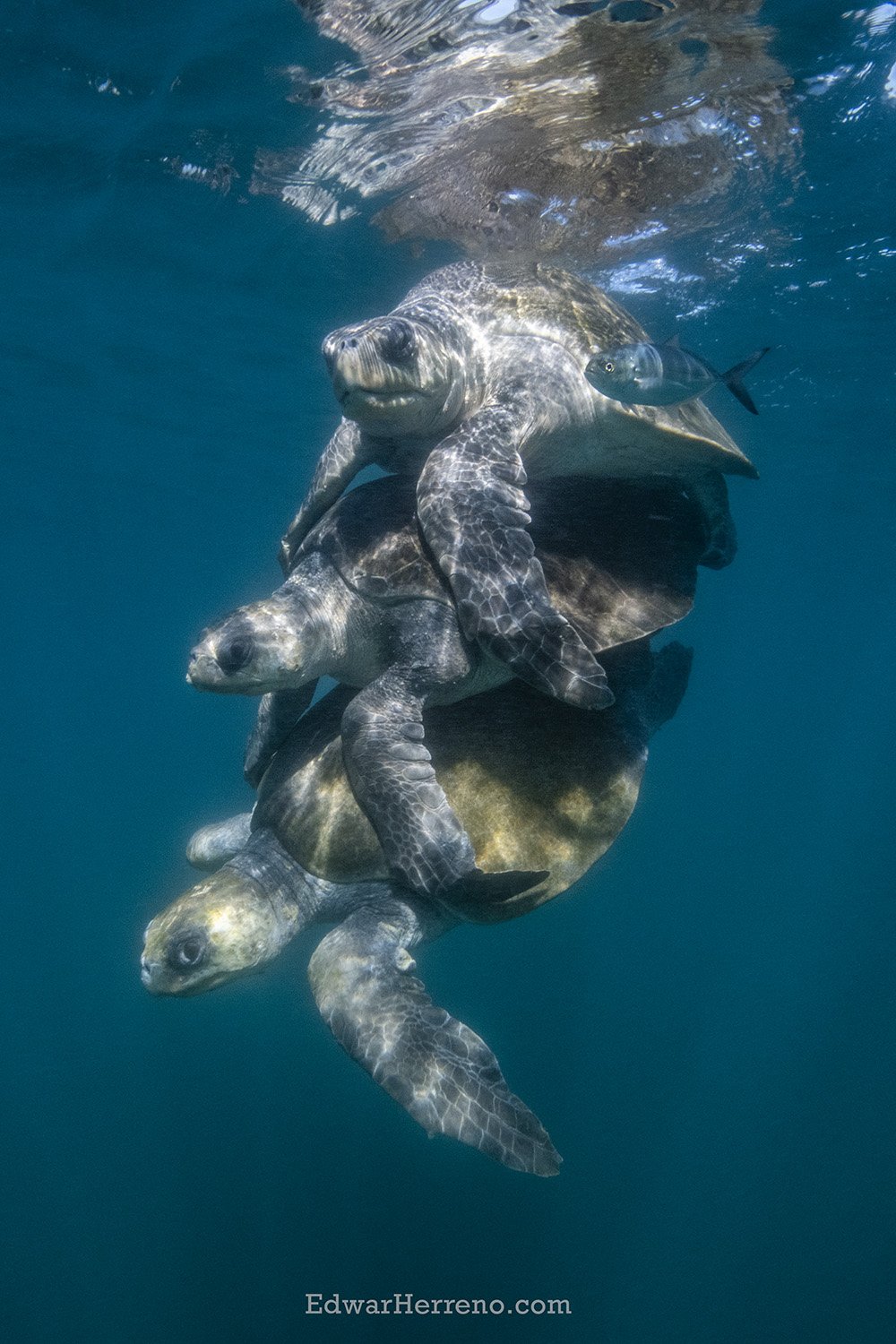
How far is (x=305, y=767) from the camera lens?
528 cm

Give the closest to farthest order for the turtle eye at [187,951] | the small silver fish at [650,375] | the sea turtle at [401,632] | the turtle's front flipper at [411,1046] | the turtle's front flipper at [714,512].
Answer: the turtle's front flipper at [411,1046]
the sea turtle at [401,632]
the small silver fish at [650,375]
the turtle eye at [187,951]
the turtle's front flipper at [714,512]

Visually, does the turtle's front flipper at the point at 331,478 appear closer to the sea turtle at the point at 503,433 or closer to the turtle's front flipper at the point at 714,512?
the sea turtle at the point at 503,433

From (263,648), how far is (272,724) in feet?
5.20

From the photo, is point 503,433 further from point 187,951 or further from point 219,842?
point 219,842

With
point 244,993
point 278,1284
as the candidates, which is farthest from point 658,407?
point 244,993

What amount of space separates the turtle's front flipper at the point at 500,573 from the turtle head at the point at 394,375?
522mm

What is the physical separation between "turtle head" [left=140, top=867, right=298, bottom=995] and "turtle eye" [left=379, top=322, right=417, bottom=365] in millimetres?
3518

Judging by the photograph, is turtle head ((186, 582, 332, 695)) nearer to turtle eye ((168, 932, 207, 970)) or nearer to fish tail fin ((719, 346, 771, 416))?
turtle eye ((168, 932, 207, 970))

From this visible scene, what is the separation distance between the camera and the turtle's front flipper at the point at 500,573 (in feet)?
12.2

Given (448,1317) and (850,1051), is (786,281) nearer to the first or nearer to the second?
(448,1317)

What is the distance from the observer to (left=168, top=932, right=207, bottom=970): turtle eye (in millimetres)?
4547

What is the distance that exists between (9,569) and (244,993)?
40.4 metres

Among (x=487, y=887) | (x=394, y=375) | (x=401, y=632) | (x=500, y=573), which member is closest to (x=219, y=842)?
(x=401, y=632)

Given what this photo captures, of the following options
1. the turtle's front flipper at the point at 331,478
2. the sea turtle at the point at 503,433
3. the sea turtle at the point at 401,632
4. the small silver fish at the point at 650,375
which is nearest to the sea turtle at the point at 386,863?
the sea turtle at the point at 401,632
